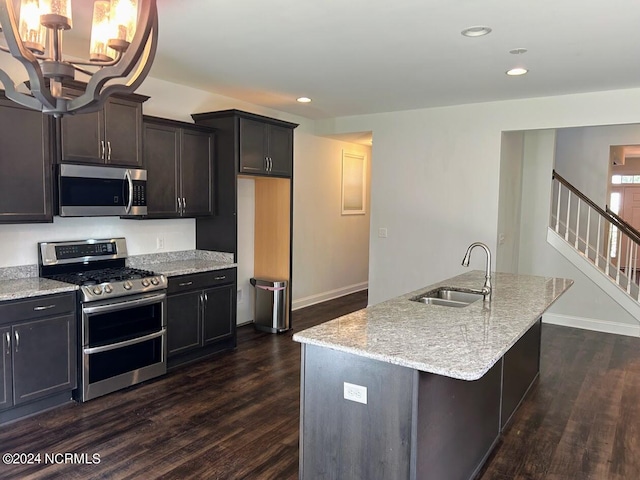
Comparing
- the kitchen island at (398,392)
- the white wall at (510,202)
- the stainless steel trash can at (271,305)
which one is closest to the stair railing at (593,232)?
the white wall at (510,202)

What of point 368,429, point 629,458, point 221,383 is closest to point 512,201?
point 629,458

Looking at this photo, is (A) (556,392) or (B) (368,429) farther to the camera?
(A) (556,392)

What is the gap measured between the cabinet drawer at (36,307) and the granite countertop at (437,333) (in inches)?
76.6

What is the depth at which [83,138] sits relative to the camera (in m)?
3.50

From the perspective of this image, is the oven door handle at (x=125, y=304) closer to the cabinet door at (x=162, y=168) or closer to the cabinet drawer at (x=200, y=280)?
the cabinet drawer at (x=200, y=280)

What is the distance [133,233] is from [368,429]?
10.1 ft

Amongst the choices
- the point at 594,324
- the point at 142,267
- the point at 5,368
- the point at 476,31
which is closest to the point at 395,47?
the point at 476,31

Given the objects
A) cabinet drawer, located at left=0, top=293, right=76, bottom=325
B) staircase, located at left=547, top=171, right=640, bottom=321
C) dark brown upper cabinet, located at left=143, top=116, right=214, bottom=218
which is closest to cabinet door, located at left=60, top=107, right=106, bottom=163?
dark brown upper cabinet, located at left=143, top=116, right=214, bottom=218

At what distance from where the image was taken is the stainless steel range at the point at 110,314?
11.1 feet

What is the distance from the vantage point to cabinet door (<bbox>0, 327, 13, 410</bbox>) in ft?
9.72

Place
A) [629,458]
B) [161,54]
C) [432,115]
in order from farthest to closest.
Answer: [432,115] → [161,54] → [629,458]

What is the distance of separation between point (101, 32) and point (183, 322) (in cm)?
273

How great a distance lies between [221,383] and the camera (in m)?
3.82

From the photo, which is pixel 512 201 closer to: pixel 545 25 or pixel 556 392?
pixel 556 392
